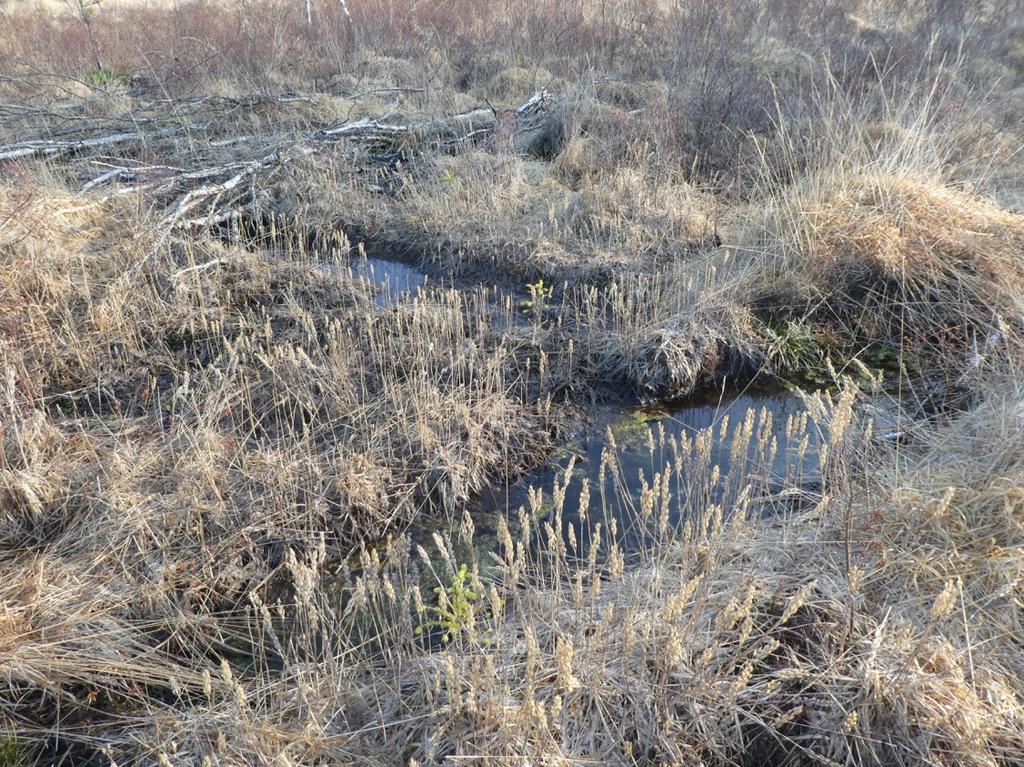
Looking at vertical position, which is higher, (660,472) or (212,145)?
(212,145)

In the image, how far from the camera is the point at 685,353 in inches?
177

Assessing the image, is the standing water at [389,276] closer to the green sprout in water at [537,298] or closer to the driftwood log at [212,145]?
the green sprout in water at [537,298]

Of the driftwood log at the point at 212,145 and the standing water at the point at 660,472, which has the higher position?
the driftwood log at the point at 212,145

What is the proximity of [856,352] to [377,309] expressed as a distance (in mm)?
3499

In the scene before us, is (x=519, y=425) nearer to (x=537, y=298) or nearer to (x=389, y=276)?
(x=537, y=298)

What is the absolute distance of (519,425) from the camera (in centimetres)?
402

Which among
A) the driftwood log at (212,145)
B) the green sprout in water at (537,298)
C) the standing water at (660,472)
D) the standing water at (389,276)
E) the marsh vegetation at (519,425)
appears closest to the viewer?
the marsh vegetation at (519,425)

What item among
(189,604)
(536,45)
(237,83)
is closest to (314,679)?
(189,604)

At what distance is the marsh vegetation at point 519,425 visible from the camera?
2.24m

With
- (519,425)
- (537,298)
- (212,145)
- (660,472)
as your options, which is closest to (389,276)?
(537,298)

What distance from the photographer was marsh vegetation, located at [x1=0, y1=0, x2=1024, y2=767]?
2.24 meters

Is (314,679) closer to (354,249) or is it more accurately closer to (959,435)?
(959,435)

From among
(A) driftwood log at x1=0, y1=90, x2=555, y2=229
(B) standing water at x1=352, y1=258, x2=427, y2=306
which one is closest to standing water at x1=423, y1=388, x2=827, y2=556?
(B) standing water at x1=352, y1=258, x2=427, y2=306

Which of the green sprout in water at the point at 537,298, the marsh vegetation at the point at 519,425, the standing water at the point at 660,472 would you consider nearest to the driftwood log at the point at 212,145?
the marsh vegetation at the point at 519,425
